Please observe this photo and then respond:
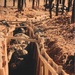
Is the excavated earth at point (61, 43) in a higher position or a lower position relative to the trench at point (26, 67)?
higher

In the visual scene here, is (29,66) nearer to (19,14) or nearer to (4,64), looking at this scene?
(4,64)

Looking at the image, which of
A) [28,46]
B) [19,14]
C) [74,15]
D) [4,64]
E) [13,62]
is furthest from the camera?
[19,14]

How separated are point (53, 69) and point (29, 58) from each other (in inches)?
367

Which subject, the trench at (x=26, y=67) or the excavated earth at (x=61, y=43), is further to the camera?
the trench at (x=26, y=67)

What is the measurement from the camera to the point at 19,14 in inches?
1796

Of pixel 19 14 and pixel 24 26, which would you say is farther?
pixel 19 14

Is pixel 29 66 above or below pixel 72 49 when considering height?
below

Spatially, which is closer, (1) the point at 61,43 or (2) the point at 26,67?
(1) the point at 61,43

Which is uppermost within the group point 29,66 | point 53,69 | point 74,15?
point 74,15

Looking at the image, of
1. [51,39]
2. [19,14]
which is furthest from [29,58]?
[19,14]

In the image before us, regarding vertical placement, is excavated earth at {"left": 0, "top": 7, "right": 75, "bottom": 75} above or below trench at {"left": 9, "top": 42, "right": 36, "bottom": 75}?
above

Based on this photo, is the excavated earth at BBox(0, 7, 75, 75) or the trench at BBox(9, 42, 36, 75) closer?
the excavated earth at BBox(0, 7, 75, 75)

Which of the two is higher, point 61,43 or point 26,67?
point 61,43

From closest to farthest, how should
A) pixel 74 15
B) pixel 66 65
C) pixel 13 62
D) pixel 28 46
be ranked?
pixel 66 65 → pixel 13 62 → pixel 28 46 → pixel 74 15
